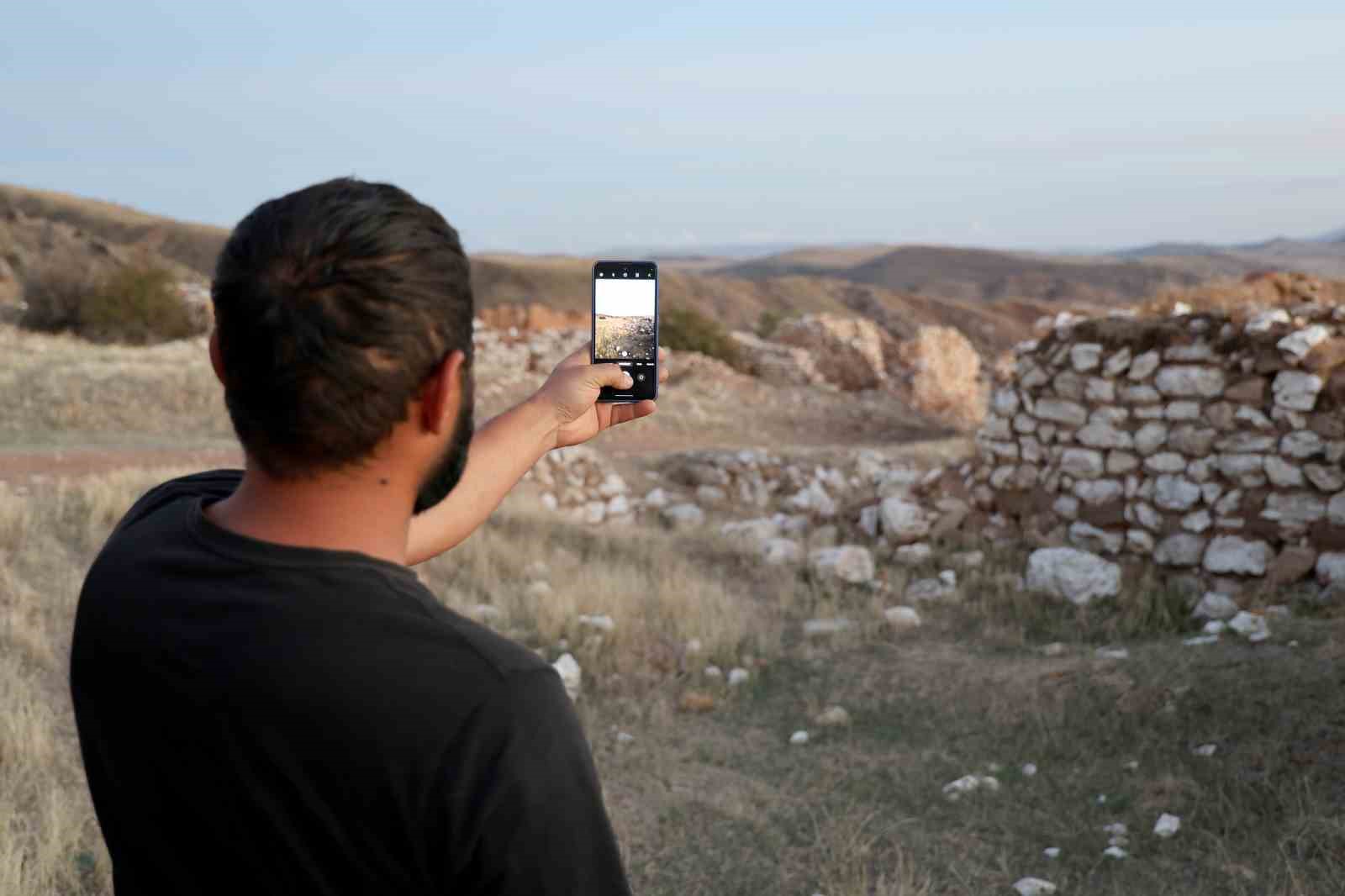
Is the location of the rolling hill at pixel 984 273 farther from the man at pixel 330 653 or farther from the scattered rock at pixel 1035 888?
the man at pixel 330 653

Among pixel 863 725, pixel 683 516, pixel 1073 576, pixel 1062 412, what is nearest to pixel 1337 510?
pixel 1073 576

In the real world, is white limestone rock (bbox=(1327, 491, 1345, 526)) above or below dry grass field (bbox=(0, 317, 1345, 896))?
above

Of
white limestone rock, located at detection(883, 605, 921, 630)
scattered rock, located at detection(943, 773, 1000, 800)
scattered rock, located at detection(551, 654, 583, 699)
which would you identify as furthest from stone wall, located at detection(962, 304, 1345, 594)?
scattered rock, located at detection(551, 654, 583, 699)

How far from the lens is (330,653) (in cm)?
121

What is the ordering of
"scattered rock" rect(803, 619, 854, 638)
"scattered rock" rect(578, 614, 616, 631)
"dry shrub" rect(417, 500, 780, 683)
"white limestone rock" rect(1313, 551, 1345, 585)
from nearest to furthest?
1. "dry shrub" rect(417, 500, 780, 683)
2. "scattered rock" rect(578, 614, 616, 631)
3. "scattered rock" rect(803, 619, 854, 638)
4. "white limestone rock" rect(1313, 551, 1345, 585)

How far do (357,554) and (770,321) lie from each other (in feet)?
121

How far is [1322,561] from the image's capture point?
297 inches

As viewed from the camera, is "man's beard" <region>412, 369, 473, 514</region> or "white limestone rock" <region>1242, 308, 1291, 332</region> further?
"white limestone rock" <region>1242, 308, 1291, 332</region>

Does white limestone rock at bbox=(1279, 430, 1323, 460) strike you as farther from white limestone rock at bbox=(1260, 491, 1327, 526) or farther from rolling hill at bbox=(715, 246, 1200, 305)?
rolling hill at bbox=(715, 246, 1200, 305)

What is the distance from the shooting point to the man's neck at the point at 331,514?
4.39 ft

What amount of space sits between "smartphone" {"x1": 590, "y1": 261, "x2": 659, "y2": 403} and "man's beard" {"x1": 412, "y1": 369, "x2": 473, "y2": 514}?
1064 mm

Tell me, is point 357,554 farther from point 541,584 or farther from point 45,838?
point 541,584

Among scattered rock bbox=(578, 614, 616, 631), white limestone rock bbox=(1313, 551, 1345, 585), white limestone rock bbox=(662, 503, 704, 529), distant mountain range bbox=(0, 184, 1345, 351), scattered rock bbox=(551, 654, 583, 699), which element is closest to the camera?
scattered rock bbox=(551, 654, 583, 699)

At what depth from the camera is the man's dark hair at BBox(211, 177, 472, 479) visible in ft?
4.18
